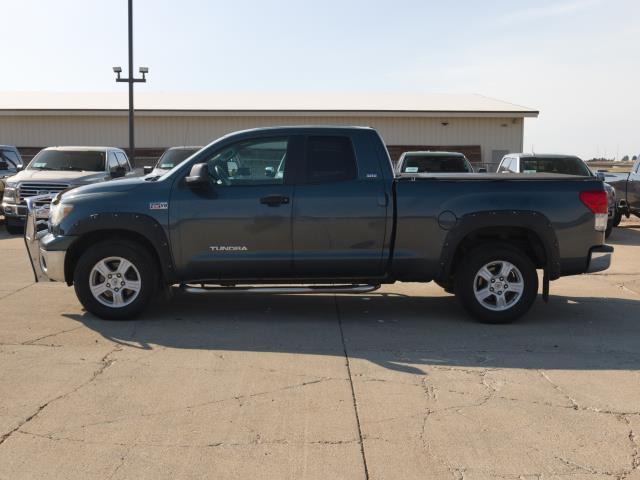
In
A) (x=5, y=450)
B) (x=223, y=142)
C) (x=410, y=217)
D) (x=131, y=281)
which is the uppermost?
(x=223, y=142)

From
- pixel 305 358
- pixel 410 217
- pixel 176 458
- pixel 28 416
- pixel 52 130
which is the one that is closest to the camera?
pixel 176 458

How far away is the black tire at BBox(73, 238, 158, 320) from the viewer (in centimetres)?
729

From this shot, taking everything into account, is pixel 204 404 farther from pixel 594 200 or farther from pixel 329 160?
pixel 594 200

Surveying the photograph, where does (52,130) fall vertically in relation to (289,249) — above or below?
above

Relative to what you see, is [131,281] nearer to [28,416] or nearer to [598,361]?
[28,416]

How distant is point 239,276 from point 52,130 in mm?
24678

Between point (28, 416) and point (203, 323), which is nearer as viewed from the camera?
point (28, 416)

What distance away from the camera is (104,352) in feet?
20.6

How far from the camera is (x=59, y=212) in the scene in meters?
7.42

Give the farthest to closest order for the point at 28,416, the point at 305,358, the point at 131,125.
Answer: the point at 131,125
the point at 305,358
the point at 28,416

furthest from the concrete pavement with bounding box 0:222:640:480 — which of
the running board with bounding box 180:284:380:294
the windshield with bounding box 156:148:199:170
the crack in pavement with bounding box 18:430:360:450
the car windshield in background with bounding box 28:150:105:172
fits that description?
the windshield with bounding box 156:148:199:170

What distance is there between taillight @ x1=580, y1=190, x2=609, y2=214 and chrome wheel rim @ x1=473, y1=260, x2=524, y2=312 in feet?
3.33

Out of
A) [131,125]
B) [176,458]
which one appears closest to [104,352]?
[176,458]

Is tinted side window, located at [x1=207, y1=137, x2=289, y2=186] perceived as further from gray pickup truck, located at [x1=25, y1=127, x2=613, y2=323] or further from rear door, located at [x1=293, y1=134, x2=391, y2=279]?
rear door, located at [x1=293, y1=134, x2=391, y2=279]
